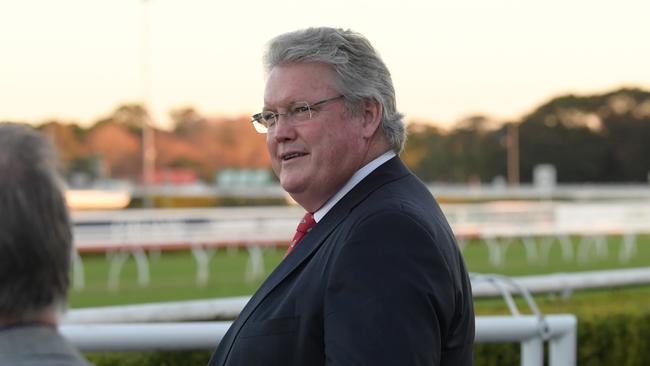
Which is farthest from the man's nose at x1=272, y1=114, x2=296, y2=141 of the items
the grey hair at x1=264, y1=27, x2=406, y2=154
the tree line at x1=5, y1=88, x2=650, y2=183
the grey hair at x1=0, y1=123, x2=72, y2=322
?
the tree line at x1=5, y1=88, x2=650, y2=183

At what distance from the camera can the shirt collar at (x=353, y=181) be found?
2.17 m

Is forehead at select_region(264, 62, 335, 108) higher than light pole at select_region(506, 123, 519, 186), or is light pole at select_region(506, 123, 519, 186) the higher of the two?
forehead at select_region(264, 62, 335, 108)

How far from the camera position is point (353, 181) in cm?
217

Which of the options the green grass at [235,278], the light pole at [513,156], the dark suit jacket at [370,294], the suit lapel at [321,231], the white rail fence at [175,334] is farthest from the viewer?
the light pole at [513,156]

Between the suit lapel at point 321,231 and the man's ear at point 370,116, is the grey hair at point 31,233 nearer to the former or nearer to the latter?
the suit lapel at point 321,231

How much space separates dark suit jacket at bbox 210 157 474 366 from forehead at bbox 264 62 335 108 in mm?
191

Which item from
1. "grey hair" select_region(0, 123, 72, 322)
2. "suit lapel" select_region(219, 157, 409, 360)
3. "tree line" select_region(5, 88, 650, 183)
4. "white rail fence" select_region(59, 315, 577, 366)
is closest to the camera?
"grey hair" select_region(0, 123, 72, 322)

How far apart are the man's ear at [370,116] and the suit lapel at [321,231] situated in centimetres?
8

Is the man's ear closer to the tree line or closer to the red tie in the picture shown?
the red tie

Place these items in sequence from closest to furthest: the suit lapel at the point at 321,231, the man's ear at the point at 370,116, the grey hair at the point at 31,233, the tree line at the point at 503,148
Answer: the grey hair at the point at 31,233
the suit lapel at the point at 321,231
the man's ear at the point at 370,116
the tree line at the point at 503,148

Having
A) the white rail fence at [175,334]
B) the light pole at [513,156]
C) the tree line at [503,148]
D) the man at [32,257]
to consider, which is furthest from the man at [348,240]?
the light pole at [513,156]

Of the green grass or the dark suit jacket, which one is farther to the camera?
the green grass

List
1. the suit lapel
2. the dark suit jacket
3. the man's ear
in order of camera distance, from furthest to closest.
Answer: the man's ear → the suit lapel → the dark suit jacket

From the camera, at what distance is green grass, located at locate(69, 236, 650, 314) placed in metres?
7.08
